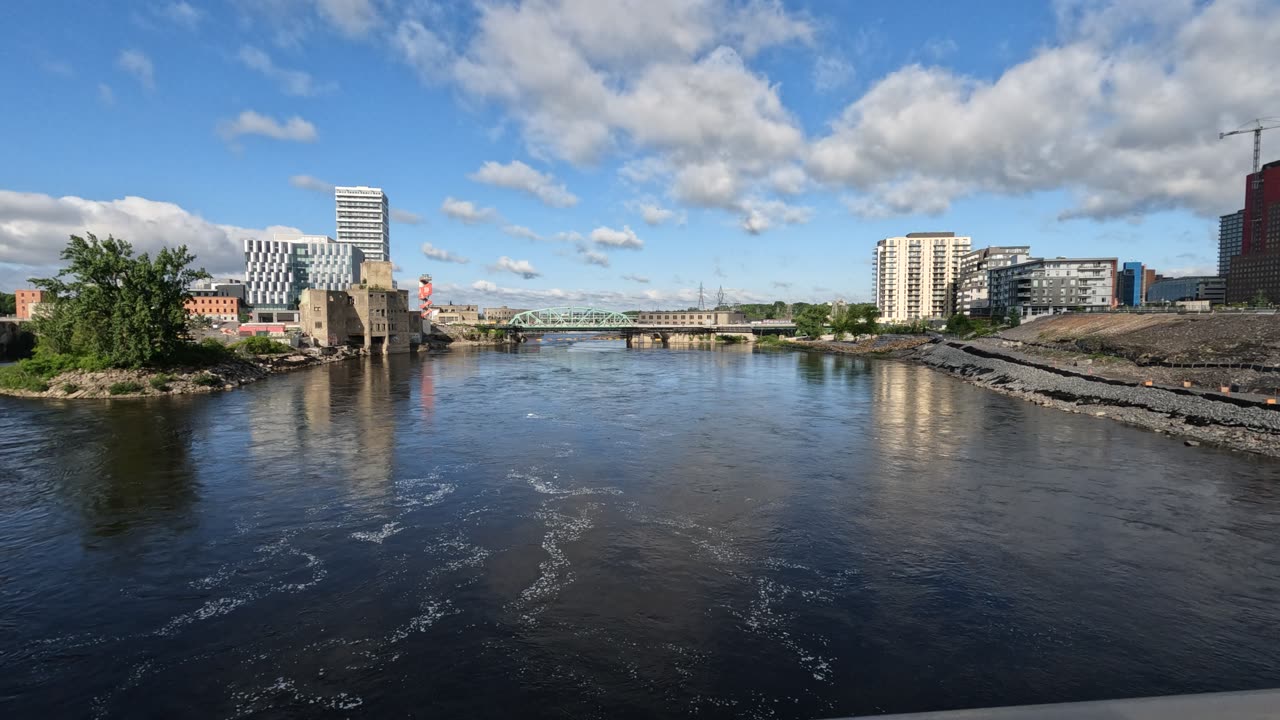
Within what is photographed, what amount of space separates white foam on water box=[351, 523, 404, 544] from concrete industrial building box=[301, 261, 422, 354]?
7829 centimetres

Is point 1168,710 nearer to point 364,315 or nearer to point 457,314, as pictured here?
point 364,315

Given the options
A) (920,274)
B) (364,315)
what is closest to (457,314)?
(364,315)

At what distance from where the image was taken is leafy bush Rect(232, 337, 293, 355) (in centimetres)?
6694

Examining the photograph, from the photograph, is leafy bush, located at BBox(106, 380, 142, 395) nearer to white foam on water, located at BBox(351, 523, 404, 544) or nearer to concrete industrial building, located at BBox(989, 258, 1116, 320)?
white foam on water, located at BBox(351, 523, 404, 544)

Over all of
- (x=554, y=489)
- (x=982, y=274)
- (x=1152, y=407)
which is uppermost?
(x=982, y=274)

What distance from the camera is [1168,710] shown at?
370 cm

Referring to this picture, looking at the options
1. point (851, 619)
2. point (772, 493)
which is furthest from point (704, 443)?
point (851, 619)

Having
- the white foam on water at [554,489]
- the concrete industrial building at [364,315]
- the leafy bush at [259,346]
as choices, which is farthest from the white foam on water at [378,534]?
the concrete industrial building at [364,315]

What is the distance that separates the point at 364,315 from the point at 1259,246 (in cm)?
24279

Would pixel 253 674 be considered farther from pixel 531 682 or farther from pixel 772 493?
pixel 772 493

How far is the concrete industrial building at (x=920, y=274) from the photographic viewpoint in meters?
184

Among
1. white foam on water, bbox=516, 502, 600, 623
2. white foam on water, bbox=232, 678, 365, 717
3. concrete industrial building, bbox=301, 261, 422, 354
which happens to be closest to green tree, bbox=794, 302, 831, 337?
concrete industrial building, bbox=301, 261, 422, 354

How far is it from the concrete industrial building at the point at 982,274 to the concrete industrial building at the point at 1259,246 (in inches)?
1801

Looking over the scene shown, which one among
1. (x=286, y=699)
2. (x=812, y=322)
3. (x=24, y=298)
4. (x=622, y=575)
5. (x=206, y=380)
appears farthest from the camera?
(x=812, y=322)
